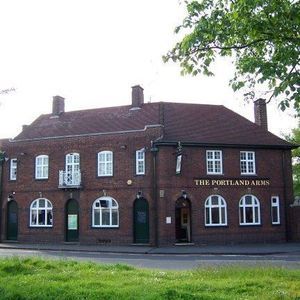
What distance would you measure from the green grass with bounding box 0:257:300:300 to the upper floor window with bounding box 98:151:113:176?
1856cm

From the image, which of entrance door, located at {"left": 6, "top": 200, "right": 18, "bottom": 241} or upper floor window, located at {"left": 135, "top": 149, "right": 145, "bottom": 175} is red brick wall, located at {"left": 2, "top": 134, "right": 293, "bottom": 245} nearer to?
upper floor window, located at {"left": 135, "top": 149, "right": 145, "bottom": 175}

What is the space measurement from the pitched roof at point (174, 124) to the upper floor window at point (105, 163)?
6.28 feet

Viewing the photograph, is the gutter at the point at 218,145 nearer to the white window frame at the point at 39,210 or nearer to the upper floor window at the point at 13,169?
the white window frame at the point at 39,210

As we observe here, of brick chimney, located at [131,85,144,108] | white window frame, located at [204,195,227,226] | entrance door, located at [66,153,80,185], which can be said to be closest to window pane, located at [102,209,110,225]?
entrance door, located at [66,153,80,185]

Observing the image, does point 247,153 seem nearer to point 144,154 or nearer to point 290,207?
point 290,207

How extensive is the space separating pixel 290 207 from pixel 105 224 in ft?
42.0

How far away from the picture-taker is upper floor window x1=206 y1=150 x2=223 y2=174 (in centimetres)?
3209

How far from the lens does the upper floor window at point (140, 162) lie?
31.9 metres

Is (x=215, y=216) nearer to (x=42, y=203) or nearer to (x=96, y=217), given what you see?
(x=96, y=217)

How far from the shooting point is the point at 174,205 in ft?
102

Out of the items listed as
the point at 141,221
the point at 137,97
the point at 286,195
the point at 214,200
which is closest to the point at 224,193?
the point at 214,200

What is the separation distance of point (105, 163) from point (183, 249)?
8.61m

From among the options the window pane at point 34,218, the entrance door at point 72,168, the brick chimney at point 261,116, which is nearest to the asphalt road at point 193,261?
the entrance door at point 72,168

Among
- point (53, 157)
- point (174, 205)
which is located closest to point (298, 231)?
point (174, 205)
